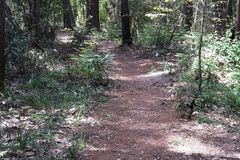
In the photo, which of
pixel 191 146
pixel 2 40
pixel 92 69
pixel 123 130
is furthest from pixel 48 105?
pixel 191 146

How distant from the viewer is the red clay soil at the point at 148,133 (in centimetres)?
646

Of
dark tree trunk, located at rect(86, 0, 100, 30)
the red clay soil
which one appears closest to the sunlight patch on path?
the red clay soil

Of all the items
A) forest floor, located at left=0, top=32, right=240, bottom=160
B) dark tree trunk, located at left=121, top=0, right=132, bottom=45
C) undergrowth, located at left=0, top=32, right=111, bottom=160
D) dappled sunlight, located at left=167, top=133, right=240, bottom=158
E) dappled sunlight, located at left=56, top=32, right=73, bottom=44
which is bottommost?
dappled sunlight, located at left=167, top=133, right=240, bottom=158

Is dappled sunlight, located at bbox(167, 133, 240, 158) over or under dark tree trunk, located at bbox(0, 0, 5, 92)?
under

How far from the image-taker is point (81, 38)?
60.0ft

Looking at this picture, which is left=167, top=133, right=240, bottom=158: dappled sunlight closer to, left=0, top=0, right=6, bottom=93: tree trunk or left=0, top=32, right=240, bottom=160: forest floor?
left=0, top=32, right=240, bottom=160: forest floor

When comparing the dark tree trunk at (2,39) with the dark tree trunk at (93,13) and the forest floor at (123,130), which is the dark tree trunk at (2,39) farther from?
the dark tree trunk at (93,13)

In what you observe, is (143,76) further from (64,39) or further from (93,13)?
(93,13)

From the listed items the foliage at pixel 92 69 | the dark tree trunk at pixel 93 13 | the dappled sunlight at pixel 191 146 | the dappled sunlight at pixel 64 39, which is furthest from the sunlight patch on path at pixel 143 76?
the dark tree trunk at pixel 93 13

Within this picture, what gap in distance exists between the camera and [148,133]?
7461 mm

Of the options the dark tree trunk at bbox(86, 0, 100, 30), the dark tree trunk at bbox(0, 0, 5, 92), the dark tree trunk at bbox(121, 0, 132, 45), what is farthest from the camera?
the dark tree trunk at bbox(86, 0, 100, 30)

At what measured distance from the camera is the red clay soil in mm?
6461

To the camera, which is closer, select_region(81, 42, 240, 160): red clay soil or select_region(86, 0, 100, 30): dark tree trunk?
select_region(81, 42, 240, 160): red clay soil

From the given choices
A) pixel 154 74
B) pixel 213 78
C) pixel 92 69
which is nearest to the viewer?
pixel 213 78
